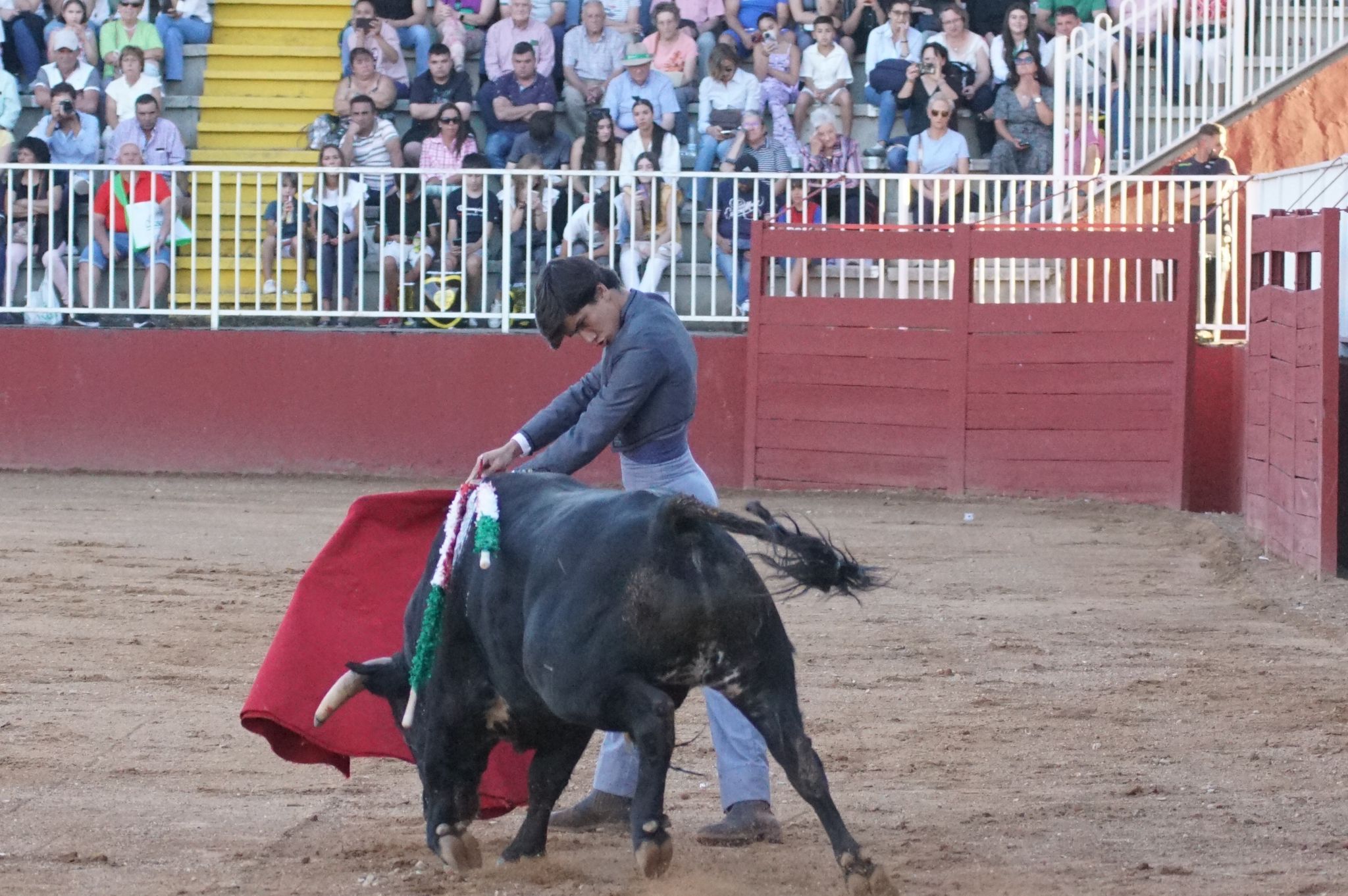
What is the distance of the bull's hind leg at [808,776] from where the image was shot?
3.57m

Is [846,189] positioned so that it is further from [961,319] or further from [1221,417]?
[1221,417]

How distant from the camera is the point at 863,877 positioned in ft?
11.7

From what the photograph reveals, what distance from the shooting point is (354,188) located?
456 inches

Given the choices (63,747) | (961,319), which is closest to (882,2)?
(961,319)

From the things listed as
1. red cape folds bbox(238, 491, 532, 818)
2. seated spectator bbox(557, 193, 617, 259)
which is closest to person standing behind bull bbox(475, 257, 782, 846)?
red cape folds bbox(238, 491, 532, 818)

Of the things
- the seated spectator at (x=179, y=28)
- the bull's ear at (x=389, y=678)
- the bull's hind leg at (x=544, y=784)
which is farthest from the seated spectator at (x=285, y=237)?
the bull's hind leg at (x=544, y=784)

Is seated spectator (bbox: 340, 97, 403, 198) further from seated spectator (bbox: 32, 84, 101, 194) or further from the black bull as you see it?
the black bull

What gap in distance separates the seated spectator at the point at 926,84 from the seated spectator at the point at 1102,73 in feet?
2.45

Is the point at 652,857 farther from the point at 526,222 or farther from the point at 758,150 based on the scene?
the point at 758,150

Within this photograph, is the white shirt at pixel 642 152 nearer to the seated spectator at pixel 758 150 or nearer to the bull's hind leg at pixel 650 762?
the seated spectator at pixel 758 150

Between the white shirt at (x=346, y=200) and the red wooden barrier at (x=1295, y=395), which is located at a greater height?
the white shirt at (x=346, y=200)

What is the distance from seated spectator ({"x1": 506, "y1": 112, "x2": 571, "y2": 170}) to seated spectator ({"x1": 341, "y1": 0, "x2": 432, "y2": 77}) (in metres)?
1.34

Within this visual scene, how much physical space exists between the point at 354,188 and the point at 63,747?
22.4 feet

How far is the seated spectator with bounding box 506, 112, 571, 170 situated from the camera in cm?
1270
